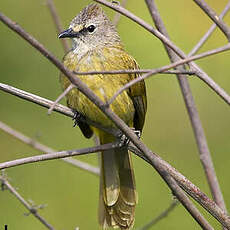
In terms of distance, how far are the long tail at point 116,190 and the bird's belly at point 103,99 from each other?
7.8 inches

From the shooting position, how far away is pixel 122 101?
3391mm

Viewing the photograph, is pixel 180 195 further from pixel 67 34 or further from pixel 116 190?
pixel 67 34

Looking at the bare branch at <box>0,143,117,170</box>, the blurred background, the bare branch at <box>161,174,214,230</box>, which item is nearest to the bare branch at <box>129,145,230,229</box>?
the bare branch at <box>161,174,214,230</box>

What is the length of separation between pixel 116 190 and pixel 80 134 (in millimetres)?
1731

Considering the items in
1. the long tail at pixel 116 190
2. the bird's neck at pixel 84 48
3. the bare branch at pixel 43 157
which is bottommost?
the bare branch at pixel 43 157

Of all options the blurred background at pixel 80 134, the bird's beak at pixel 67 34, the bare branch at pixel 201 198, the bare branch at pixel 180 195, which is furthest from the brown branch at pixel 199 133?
the blurred background at pixel 80 134

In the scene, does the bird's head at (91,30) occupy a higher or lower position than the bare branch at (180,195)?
higher

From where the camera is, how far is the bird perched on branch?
3.29 m

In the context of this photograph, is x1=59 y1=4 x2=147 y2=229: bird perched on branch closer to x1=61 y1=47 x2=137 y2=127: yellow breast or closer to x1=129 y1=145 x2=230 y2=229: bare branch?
x1=61 y1=47 x2=137 y2=127: yellow breast

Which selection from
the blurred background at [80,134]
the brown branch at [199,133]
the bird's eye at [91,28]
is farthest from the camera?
the blurred background at [80,134]

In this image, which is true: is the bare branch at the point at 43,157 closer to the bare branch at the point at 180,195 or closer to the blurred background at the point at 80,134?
the bare branch at the point at 180,195

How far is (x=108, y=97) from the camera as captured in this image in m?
3.22

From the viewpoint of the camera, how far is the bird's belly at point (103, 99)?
10.6 feet

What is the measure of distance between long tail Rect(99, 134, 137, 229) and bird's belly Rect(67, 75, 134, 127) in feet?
0.65
